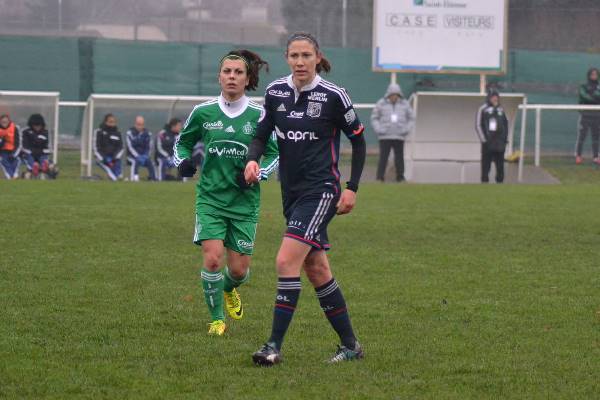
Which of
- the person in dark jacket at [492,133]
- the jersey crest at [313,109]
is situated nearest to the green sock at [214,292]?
the jersey crest at [313,109]

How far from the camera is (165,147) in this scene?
80.2 feet

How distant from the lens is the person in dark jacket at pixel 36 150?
78.0 feet

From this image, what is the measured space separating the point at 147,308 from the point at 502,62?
816 inches

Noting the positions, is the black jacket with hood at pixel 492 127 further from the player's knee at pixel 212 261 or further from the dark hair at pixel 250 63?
the player's knee at pixel 212 261

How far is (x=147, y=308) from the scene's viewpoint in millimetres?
8156

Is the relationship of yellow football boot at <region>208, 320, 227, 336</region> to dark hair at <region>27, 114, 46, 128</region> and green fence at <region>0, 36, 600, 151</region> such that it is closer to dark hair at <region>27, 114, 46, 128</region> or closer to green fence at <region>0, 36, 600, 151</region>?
dark hair at <region>27, 114, 46, 128</region>

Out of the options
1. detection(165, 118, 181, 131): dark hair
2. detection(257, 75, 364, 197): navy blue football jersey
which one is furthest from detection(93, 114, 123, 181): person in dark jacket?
detection(257, 75, 364, 197): navy blue football jersey

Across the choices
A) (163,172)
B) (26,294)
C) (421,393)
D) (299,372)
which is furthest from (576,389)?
(163,172)

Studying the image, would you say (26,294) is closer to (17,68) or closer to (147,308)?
(147,308)

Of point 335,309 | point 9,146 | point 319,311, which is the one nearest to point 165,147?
point 9,146

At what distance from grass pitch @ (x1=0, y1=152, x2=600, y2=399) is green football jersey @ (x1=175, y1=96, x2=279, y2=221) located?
2.59 ft

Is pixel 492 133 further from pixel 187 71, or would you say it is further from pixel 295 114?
pixel 295 114

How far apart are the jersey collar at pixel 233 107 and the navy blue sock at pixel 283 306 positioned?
152cm

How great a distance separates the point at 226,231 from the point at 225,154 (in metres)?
0.49
